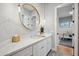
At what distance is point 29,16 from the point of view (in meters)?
1.27

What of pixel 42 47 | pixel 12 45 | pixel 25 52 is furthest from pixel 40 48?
pixel 12 45

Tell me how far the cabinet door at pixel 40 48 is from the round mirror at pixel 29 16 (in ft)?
0.90

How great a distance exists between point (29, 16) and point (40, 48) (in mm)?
504

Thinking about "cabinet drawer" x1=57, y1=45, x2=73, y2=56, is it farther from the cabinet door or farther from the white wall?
A: the cabinet door

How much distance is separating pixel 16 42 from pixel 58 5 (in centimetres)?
76

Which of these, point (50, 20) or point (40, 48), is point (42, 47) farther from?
A: point (50, 20)

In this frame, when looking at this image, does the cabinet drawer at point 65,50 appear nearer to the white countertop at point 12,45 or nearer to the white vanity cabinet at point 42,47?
the white vanity cabinet at point 42,47

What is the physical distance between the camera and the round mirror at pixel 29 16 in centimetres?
124

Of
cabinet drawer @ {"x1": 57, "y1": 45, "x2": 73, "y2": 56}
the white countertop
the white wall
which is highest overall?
the white wall

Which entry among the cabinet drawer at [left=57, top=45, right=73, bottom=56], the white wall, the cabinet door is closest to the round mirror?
the white wall

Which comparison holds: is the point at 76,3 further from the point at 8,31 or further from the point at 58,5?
the point at 8,31

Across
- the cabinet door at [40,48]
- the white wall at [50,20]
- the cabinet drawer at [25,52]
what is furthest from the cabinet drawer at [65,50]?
the cabinet drawer at [25,52]

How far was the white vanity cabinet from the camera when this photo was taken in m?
1.19

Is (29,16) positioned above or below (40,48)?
above
